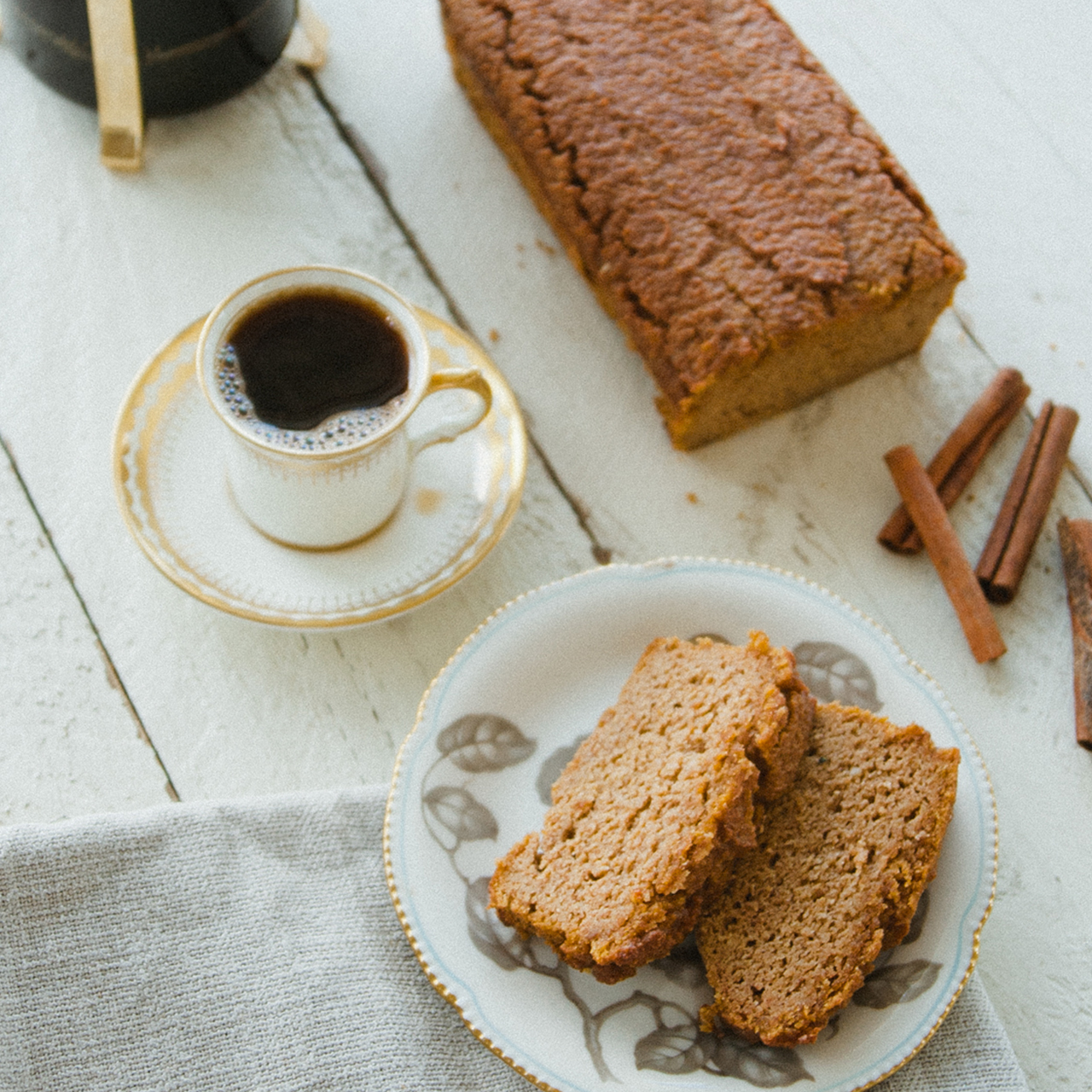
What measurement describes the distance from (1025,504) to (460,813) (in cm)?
95

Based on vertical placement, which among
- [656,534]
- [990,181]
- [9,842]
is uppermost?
[990,181]

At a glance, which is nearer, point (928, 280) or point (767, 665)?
point (767, 665)

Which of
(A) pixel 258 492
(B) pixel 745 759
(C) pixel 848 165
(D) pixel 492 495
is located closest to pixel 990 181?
(C) pixel 848 165

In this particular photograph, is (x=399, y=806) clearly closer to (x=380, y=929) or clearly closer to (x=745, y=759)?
(x=380, y=929)

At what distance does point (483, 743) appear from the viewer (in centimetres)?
160

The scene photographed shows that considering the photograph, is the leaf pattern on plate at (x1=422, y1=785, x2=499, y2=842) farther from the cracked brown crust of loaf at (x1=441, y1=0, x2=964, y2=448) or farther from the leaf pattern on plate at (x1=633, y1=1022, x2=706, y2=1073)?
the cracked brown crust of loaf at (x1=441, y1=0, x2=964, y2=448)

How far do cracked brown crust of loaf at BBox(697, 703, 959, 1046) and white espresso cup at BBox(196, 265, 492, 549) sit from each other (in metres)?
0.64

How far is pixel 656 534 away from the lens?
6.06 ft

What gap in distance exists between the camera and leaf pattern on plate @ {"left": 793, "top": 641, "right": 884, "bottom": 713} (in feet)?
5.32

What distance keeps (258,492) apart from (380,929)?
572mm

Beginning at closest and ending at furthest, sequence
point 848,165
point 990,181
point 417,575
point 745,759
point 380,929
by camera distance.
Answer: point 745,759 < point 380,929 < point 417,575 < point 848,165 < point 990,181

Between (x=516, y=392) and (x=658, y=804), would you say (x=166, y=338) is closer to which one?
(x=516, y=392)

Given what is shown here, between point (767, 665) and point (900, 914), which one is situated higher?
point (767, 665)

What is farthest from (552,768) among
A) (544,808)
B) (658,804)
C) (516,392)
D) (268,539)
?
(516,392)
